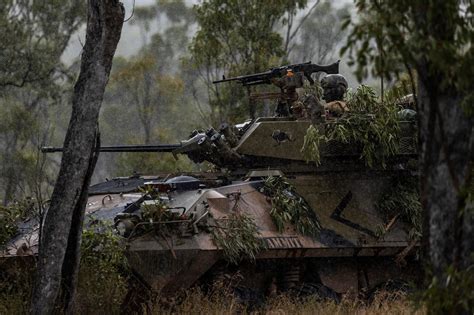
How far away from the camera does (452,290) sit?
19.6ft

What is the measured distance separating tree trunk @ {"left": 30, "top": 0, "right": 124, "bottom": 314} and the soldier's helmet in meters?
4.60

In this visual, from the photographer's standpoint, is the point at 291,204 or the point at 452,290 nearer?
the point at 452,290

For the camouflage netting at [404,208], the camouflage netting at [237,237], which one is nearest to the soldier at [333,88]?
the camouflage netting at [404,208]

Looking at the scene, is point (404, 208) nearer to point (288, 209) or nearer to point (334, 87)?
point (288, 209)

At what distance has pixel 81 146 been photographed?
31.7ft

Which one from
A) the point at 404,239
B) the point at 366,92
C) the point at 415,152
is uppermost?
the point at 366,92

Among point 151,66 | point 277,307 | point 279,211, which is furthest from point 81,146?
point 151,66

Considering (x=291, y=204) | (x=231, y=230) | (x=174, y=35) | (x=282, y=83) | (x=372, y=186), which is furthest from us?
(x=174, y=35)

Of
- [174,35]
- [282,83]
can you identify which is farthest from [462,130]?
[174,35]

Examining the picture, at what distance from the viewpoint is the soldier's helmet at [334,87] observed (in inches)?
535

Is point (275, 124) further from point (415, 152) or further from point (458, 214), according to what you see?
point (458, 214)

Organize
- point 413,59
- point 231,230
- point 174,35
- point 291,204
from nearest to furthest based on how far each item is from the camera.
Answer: point 413,59
point 231,230
point 291,204
point 174,35

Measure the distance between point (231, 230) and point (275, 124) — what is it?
2.34 m

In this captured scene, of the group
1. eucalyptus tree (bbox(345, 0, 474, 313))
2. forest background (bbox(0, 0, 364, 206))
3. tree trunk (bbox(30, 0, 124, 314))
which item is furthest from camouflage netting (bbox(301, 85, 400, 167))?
eucalyptus tree (bbox(345, 0, 474, 313))
